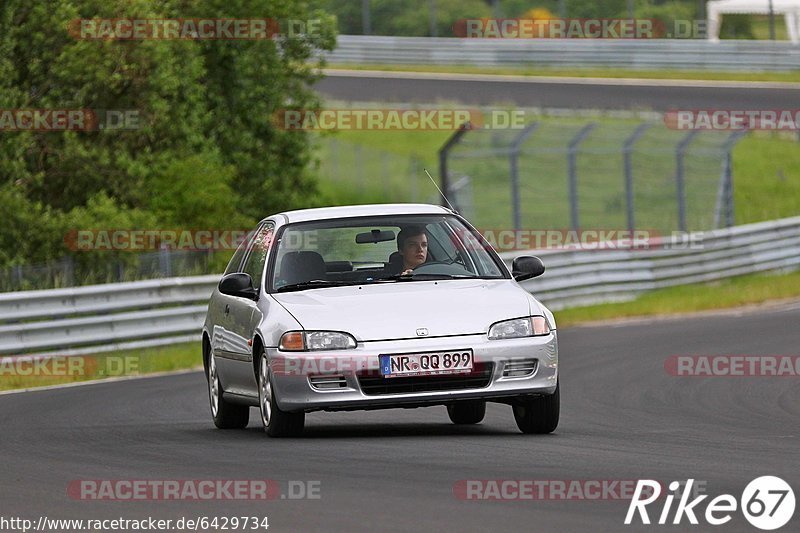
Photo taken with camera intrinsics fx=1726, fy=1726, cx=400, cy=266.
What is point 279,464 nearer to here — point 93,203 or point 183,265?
point 183,265

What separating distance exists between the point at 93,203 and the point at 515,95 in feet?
69.8

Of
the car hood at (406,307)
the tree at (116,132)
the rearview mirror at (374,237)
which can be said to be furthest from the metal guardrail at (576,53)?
the car hood at (406,307)

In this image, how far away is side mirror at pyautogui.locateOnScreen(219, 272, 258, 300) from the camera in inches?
435

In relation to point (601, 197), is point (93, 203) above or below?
above

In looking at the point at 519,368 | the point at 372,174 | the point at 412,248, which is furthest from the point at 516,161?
the point at 519,368

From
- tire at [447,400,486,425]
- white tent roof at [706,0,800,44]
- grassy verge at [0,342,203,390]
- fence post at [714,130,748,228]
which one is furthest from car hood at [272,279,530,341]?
white tent roof at [706,0,800,44]

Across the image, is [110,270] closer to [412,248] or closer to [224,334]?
[224,334]

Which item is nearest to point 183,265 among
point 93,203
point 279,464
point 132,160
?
point 93,203

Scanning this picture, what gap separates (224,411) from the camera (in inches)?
469

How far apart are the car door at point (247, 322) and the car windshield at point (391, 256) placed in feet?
0.75

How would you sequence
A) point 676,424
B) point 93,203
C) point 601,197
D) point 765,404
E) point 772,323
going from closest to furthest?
point 676,424 < point 765,404 < point 772,323 < point 93,203 < point 601,197

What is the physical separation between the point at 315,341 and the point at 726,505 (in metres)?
3.53

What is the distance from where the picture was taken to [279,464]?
8.98 meters

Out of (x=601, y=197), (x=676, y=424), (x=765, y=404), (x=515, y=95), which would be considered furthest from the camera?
(x=515, y=95)
